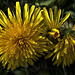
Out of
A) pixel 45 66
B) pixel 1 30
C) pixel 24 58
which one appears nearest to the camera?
pixel 1 30

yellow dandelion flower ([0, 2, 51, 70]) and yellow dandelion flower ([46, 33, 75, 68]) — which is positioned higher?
yellow dandelion flower ([0, 2, 51, 70])

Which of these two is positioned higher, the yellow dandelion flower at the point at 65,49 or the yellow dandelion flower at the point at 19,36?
the yellow dandelion flower at the point at 19,36

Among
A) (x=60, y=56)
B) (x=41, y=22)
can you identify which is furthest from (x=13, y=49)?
(x=60, y=56)

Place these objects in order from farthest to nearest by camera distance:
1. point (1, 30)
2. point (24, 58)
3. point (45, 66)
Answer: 1. point (45, 66)
2. point (24, 58)
3. point (1, 30)

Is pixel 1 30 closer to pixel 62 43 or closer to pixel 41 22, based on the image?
pixel 41 22

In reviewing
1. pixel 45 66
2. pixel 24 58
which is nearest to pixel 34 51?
pixel 24 58

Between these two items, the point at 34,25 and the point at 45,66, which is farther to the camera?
the point at 45,66

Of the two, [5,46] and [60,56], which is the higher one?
[5,46]

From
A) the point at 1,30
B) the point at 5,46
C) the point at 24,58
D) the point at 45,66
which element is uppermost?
the point at 1,30

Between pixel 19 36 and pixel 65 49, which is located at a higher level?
pixel 19 36
